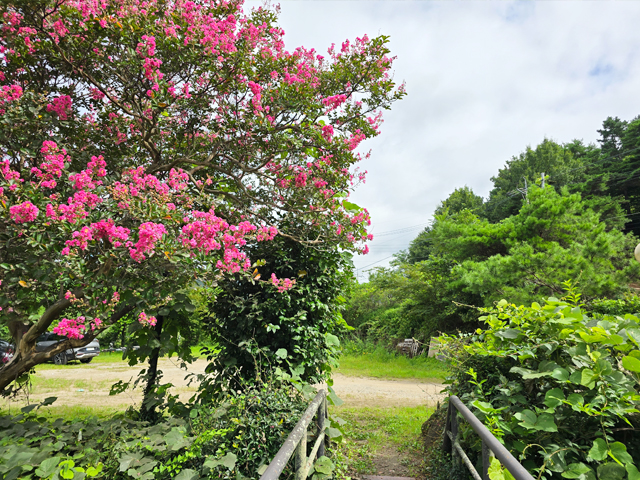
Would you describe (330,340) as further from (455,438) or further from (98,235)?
(98,235)

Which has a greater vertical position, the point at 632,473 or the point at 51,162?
the point at 51,162

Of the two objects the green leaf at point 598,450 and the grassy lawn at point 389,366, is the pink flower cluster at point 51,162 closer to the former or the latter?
the green leaf at point 598,450

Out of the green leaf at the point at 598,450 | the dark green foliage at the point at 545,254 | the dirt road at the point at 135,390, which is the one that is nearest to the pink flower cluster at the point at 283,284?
the green leaf at the point at 598,450

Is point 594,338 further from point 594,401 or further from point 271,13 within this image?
point 271,13

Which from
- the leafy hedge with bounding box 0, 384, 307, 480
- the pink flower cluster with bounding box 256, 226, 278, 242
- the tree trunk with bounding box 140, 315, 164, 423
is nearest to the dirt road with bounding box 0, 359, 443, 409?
the tree trunk with bounding box 140, 315, 164, 423

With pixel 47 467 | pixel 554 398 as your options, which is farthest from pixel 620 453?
pixel 47 467

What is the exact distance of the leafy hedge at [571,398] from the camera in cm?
151

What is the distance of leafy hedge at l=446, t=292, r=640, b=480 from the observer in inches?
59.4

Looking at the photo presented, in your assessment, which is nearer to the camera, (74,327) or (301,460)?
(301,460)

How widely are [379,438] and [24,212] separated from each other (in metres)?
4.22

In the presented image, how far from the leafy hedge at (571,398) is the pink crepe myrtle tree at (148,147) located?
1.96 m

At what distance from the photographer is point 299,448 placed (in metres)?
1.88

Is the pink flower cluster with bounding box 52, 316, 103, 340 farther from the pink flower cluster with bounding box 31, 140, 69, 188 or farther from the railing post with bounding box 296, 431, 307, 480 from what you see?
the railing post with bounding box 296, 431, 307, 480

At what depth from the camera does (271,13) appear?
405 cm
